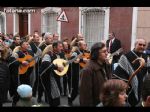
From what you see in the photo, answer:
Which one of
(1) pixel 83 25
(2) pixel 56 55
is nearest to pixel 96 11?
(1) pixel 83 25

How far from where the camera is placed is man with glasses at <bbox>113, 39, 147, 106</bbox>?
5.54m

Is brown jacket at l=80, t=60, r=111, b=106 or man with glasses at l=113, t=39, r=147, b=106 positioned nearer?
brown jacket at l=80, t=60, r=111, b=106

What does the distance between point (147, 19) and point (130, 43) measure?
1050 mm

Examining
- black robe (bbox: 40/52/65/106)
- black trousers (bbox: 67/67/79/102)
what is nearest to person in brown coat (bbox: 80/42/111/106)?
black robe (bbox: 40/52/65/106)

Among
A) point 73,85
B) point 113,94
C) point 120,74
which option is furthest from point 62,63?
point 113,94

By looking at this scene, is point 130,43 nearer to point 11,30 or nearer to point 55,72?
point 55,72

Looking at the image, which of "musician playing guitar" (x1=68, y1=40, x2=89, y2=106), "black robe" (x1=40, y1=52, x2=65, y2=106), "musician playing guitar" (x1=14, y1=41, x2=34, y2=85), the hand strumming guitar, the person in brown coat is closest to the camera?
the person in brown coat

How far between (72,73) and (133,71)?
2.88 metres

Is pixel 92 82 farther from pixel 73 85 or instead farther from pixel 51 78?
pixel 73 85

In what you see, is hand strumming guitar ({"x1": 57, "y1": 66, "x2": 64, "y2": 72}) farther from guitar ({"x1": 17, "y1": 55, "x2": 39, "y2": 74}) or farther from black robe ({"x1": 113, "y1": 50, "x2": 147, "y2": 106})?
black robe ({"x1": 113, "y1": 50, "x2": 147, "y2": 106})

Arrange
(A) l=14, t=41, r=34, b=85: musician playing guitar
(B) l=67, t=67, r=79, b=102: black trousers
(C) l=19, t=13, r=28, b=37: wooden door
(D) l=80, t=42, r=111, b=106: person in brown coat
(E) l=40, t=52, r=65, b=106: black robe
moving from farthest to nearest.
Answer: (C) l=19, t=13, r=28, b=37: wooden door, (B) l=67, t=67, r=79, b=102: black trousers, (A) l=14, t=41, r=34, b=85: musician playing guitar, (E) l=40, t=52, r=65, b=106: black robe, (D) l=80, t=42, r=111, b=106: person in brown coat

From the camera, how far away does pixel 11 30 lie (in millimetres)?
19812

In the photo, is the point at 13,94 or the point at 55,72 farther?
the point at 13,94

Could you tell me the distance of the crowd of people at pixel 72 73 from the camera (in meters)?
3.76
